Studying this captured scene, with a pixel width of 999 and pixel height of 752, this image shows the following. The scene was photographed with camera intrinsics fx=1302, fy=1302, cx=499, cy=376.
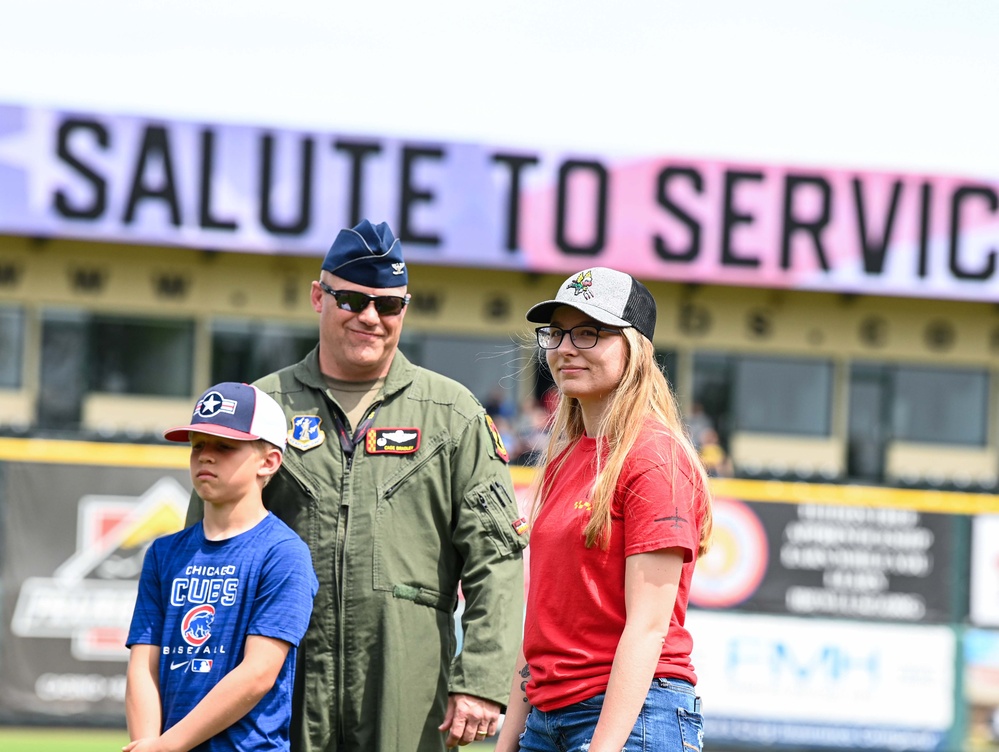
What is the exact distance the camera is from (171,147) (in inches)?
750

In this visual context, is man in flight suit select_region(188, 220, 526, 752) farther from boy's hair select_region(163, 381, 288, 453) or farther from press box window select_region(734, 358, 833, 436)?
press box window select_region(734, 358, 833, 436)

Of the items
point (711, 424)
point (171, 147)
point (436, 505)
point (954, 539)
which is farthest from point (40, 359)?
point (436, 505)

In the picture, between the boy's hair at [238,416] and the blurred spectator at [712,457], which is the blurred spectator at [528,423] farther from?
the boy's hair at [238,416]

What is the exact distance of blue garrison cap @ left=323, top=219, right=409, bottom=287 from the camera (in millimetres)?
4020

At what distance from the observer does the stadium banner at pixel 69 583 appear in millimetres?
8953

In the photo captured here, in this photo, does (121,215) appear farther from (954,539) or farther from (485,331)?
(954,539)

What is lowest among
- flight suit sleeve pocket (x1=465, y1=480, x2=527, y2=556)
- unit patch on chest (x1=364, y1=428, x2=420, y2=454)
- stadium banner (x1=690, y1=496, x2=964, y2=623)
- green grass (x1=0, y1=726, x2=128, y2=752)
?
green grass (x1=0, y1=726, x2=128, y2=752)

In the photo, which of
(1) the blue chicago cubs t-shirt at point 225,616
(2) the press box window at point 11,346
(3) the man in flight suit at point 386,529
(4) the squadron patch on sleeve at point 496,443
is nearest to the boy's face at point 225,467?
(1) the blue chicago cubs t-shirt at point 225,616

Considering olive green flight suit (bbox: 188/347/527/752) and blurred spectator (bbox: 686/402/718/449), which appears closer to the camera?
olive green flight suit (bbox: 188/347/527/752)

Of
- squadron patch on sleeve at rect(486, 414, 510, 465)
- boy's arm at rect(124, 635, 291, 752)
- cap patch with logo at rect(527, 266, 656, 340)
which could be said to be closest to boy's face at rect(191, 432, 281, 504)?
boy's arm at rect(124, 635, 291, 752)

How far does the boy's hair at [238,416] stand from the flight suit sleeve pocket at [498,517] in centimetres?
67

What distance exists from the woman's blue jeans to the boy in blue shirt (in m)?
0.81

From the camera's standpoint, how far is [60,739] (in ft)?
29.2

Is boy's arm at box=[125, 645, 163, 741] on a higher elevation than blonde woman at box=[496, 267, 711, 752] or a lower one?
lower
